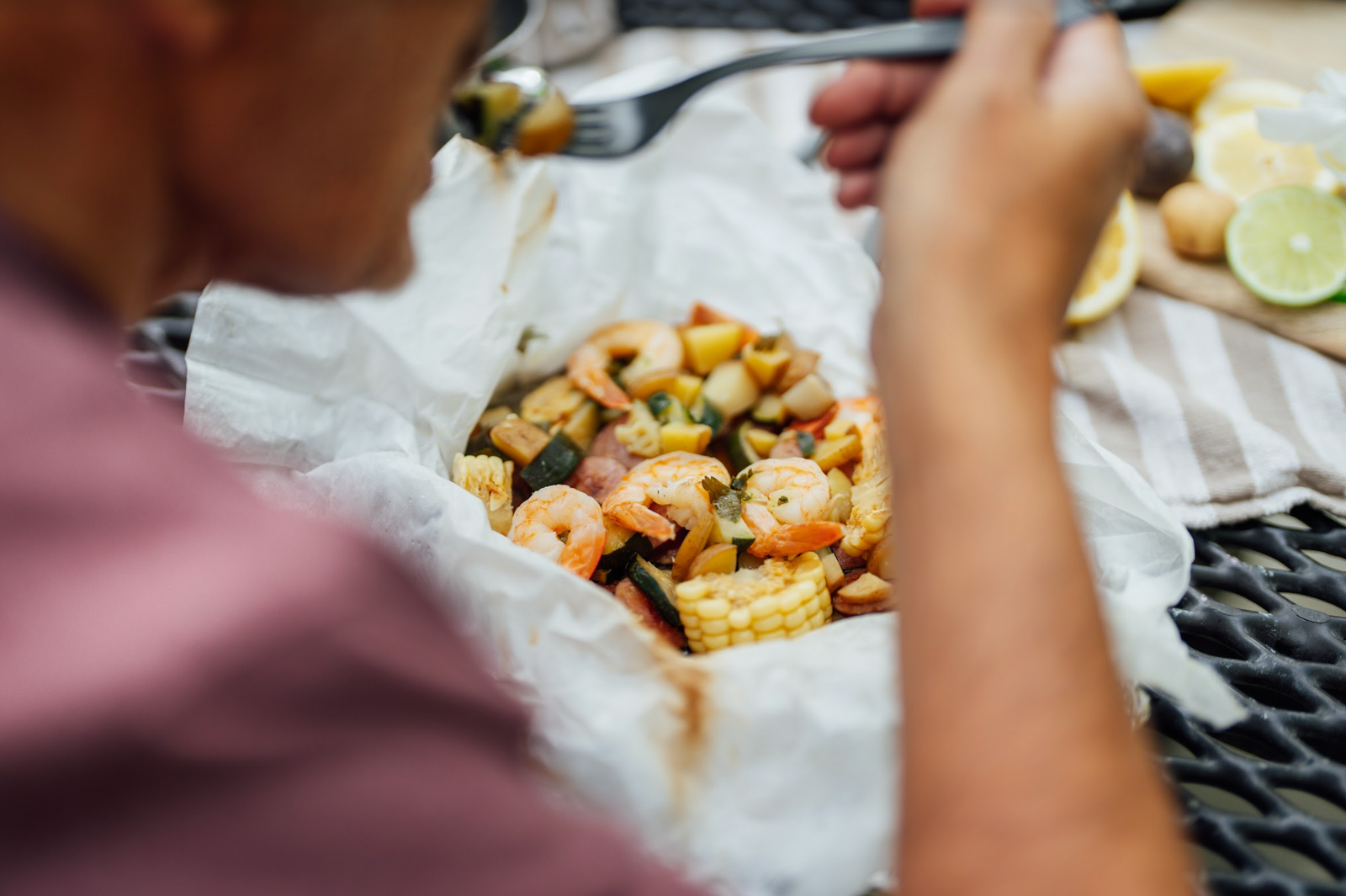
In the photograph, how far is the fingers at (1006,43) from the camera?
0.54m

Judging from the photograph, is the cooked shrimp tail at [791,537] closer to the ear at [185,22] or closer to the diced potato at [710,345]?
the diced potato at [710,345]

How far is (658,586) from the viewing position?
1013 millimetres

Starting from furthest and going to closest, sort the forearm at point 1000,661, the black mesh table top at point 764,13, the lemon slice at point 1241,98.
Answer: the black mesh table top at point 764,13 → the lemon slice at point 1241,98 → the forearm at point 1000,661

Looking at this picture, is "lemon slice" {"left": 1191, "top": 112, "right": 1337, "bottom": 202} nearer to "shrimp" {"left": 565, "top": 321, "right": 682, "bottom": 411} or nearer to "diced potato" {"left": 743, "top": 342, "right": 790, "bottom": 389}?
"diced potato" {"left": 743, "top": 342, "right": 790, "bottom": 389}

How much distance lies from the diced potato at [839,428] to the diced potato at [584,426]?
318mm

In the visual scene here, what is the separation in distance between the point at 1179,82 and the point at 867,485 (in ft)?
3.27

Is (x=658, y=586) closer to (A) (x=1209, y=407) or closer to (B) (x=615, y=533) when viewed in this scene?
(B) (x=615, y=533)

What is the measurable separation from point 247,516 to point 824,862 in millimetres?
566

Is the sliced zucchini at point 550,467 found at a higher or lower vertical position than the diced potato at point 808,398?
lower

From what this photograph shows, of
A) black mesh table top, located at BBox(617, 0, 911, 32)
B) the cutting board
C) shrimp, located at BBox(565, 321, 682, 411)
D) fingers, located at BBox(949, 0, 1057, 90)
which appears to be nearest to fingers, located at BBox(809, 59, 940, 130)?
fingers, located at BBox(949, 0, 1057, 90)

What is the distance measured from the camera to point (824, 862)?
0.73m

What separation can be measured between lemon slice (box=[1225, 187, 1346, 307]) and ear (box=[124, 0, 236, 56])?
1.34 m

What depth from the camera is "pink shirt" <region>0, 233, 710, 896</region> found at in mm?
300

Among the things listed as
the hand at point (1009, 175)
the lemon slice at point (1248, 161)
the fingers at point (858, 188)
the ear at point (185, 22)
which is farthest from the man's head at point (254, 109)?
the lemon slice at point (1248, 161)
